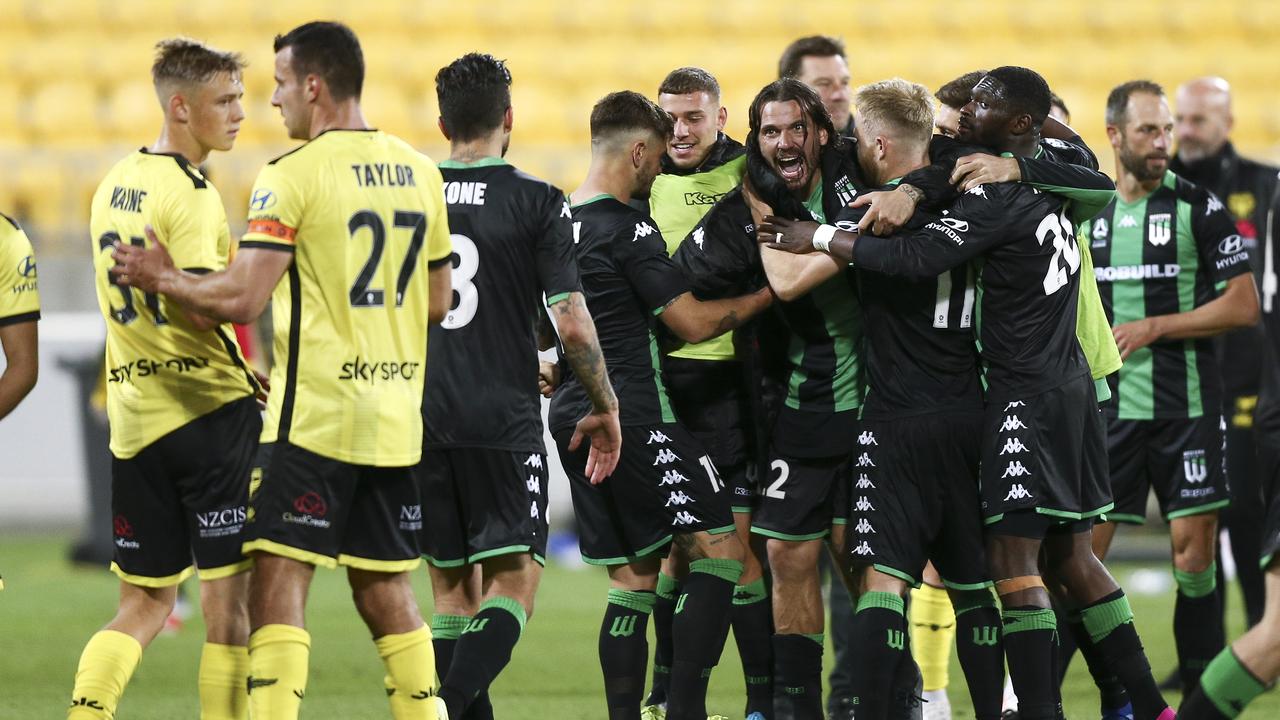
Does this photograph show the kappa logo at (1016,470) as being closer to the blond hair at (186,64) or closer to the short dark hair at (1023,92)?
the short dark hair at (1023,92)

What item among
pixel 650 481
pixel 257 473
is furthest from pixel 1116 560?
pixel 257 473

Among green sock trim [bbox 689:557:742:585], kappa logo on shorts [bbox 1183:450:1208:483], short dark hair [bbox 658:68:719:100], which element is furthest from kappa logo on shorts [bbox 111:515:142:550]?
kappa logo on shorts [bbox 1183:450:1208:483]

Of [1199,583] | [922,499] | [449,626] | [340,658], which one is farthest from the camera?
[340,658]

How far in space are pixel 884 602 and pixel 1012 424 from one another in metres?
0.72

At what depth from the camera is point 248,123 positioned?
14977 mm

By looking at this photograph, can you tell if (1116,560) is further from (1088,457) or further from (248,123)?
(248,123)

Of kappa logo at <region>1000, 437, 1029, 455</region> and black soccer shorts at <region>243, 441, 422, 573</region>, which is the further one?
kappa logo at <region>1000, 437, 1029, 455</region>

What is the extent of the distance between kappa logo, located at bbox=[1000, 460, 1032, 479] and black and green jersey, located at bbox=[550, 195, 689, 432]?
126cm

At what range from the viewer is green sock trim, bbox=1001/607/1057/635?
17.2 feet

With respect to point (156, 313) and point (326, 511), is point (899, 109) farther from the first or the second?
point (156, 313)

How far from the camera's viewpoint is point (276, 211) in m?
4.43

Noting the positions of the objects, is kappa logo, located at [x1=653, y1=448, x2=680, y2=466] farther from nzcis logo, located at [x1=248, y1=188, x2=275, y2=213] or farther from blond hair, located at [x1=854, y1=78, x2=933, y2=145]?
nzcis logo, located at [x1=248, y1=188, x2=275, y2=213]

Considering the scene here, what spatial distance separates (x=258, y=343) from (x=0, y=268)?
16.2 feet

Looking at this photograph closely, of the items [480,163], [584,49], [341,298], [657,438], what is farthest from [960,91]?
[584,49]
